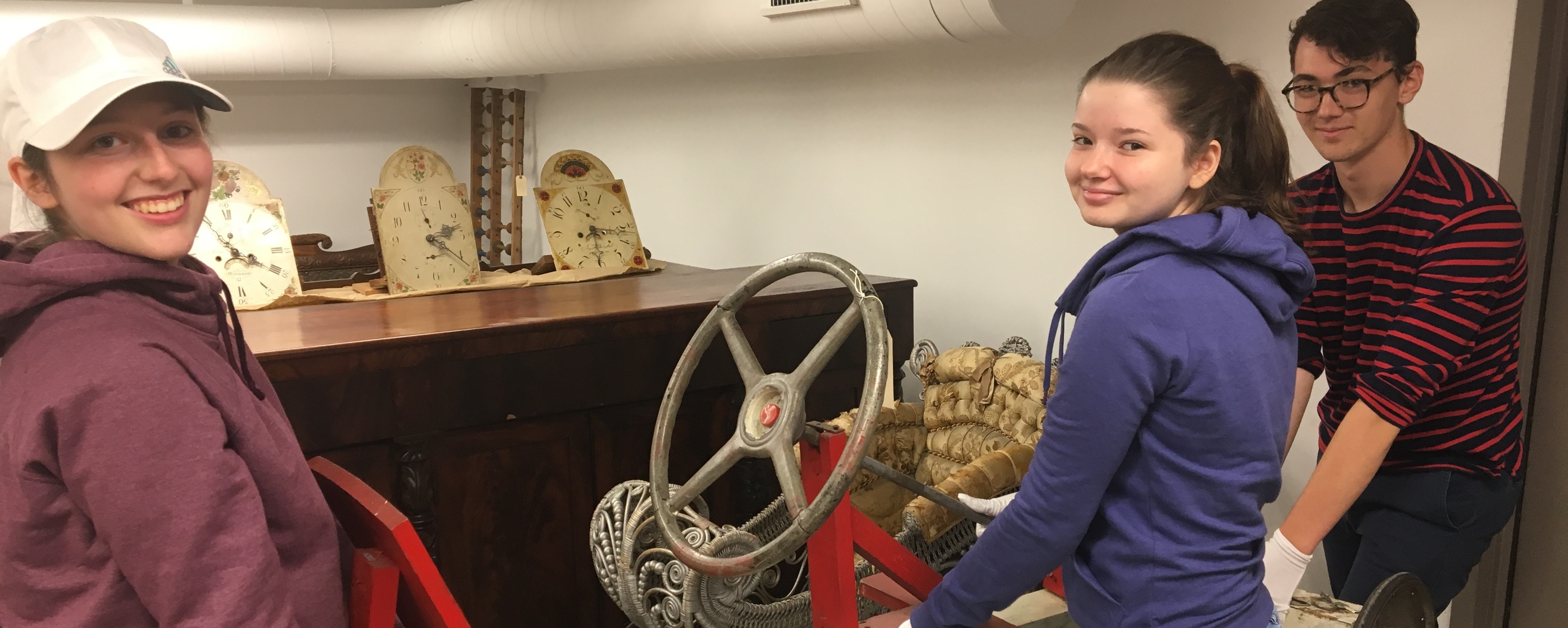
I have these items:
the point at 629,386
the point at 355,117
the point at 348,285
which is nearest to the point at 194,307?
the point at 629,386

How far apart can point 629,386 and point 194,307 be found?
143 cm

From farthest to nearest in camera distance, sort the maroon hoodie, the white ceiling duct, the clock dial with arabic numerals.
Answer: the clock dial with arabic numerals < the white ceiling duct < the maroon hoodie

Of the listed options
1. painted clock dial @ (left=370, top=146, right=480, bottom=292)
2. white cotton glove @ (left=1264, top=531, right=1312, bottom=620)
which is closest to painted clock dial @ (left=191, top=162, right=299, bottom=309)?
painted clock dial @ (left=370, top=146, right=480, bottom=292)

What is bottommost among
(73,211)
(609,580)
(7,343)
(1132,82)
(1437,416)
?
(609,580)

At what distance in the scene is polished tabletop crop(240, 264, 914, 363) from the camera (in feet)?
7.27

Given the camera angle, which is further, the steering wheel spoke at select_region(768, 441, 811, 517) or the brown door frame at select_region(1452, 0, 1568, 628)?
the brown door frame at select_region(1452, 0, 1568, 628)

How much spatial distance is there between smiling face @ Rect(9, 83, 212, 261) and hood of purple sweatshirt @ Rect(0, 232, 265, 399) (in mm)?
23

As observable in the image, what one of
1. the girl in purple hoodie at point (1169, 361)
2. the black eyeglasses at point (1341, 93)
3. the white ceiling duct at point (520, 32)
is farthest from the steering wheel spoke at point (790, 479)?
the white ceiling duct at point (520, 32)

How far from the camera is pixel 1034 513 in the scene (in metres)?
1.30

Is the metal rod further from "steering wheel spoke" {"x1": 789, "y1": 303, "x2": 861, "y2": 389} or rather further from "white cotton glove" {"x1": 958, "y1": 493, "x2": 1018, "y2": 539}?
"steering wheel spoke" {"x1": 789, "y1": 303, "x2": 861, "y2": 389}

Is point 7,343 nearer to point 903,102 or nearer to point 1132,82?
point 1132,82

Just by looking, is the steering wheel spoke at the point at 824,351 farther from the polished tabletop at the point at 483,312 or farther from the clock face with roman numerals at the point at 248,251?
the clock face with roman numerals at the point at 248,251

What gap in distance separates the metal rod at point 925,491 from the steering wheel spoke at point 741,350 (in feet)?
0.70

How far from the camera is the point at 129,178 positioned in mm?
1106
